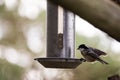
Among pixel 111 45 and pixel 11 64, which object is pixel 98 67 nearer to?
pixel 111 45

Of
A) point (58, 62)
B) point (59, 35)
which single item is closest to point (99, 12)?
point (58, 62)

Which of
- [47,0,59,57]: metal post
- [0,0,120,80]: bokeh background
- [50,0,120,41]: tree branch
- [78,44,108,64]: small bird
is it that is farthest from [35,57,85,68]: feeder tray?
[50,0,120,41]: tree branch

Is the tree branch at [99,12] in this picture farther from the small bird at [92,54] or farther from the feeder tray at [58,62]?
the small bird at [92,54]

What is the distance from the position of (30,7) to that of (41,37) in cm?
106

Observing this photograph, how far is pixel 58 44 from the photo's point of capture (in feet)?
14.4

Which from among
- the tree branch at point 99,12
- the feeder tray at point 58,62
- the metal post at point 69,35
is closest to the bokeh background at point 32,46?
the metal post at point 69,35

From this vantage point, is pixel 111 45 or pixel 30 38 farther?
pixel 30 38

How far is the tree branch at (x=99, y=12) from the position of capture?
0.74m

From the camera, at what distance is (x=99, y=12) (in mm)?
765

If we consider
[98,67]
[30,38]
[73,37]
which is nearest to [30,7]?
[30,38]

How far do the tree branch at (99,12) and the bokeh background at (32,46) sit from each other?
6029mm

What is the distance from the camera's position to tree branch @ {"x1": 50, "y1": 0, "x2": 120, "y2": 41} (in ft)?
2.42

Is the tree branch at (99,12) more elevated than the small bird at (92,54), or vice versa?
the small bird at (92,54)

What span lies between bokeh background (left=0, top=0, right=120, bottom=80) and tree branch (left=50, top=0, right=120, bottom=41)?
6.03 meters
